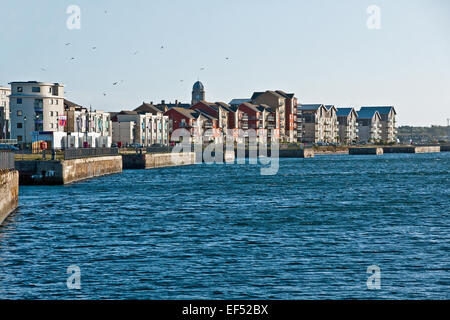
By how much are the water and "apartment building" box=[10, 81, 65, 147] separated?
2930 inches

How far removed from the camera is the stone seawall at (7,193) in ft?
131

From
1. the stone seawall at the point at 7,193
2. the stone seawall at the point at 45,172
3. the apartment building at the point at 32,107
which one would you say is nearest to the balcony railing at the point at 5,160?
the stone seawall at the point at 7,193

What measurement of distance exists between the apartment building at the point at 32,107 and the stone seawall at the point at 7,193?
8356 cm

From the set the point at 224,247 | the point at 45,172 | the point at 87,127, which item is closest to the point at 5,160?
the point at 224,247

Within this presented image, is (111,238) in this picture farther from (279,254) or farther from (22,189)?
(22,189)

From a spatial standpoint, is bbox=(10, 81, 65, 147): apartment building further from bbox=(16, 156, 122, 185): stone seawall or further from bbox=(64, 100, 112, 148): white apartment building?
bbox=(16, 156, 122, 185): stone seawall

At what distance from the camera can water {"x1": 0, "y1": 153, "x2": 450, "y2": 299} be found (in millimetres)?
23156

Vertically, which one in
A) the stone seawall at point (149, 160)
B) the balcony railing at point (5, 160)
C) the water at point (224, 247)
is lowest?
the water at point (224, 247)

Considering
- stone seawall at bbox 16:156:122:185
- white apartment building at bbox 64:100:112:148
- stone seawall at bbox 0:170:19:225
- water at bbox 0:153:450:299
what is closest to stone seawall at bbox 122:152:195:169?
white apartment building at bbox 64:100:112:148

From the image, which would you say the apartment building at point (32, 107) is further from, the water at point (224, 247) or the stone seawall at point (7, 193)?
the stone seawall at point (7, 193)

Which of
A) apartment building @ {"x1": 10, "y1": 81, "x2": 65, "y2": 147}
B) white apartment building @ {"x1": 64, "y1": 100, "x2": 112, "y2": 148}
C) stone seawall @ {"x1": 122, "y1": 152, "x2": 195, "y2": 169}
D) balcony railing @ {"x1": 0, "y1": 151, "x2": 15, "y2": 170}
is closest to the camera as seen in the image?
balcony railing @ {"x1": 0, "y1": 151, "x2": 15, "y2": 170}

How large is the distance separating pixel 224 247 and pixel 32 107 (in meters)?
106
